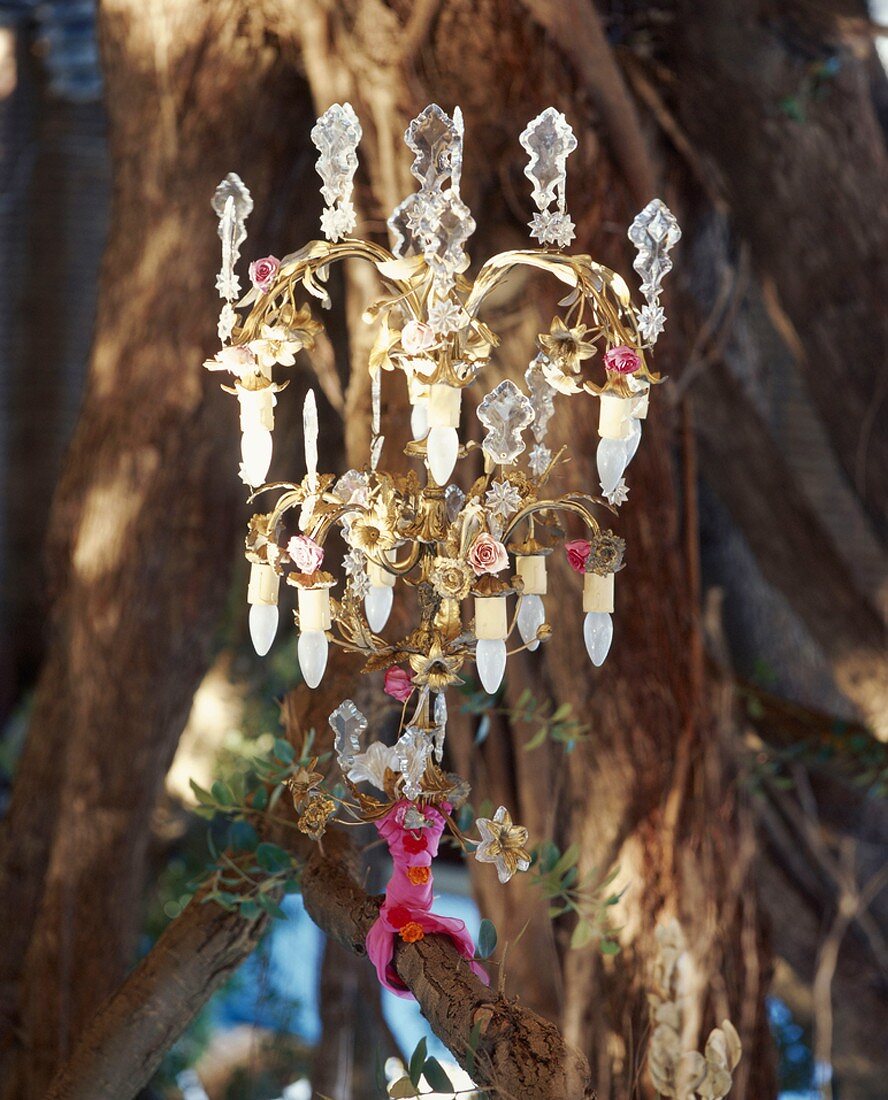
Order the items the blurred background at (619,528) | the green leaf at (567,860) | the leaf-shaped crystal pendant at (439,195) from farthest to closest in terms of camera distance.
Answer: the blurred background at (619,528) → the green leaf at (567,860) → the leaf-shaped crystal pendant at (439,195)

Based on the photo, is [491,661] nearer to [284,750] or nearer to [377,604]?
[377,604]

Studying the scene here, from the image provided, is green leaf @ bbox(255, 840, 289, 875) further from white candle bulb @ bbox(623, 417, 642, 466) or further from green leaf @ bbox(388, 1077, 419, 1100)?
white candle bulb @ bbox(623, 417, 642, 466)

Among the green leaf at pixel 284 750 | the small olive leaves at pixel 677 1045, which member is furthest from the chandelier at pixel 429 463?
the small olive leaves at pixel 677 1045

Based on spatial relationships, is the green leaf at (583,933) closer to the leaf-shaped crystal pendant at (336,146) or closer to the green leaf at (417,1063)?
the green leaf at (417,1063)

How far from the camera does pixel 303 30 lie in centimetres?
121

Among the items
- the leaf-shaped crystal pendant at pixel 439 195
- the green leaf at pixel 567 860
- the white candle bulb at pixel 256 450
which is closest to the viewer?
the leaf-shaped crystal pendant at pixel 439 195

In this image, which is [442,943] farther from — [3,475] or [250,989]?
[3,475]

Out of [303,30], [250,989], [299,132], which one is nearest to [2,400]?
[250,989]

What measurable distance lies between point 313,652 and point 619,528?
0.55 meters

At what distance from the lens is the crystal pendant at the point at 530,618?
797mm

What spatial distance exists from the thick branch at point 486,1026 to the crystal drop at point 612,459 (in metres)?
0.29

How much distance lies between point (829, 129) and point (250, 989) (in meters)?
1.73

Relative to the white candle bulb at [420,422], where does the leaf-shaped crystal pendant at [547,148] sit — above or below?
above

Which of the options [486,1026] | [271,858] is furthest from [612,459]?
[271,858]
